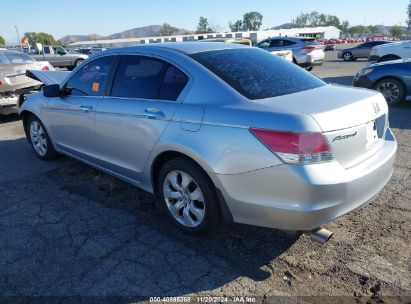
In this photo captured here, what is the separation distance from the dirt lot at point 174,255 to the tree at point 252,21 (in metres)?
161

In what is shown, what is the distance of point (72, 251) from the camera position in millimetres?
3102

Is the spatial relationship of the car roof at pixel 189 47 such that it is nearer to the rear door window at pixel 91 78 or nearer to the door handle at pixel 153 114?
the rear door window at pixel 91 78

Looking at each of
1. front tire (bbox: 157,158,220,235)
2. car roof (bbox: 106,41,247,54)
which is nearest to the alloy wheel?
front tire (bbox: 157,158,220,235)

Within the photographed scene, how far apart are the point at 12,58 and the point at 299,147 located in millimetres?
8518

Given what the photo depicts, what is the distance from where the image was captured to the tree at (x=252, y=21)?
513 feet

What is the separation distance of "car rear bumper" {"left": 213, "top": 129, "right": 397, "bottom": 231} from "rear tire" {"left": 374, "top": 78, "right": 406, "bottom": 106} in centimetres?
614

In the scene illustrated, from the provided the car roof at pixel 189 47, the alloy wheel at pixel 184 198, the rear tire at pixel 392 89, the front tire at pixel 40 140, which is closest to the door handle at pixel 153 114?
the alloy wheel at pixel 184 198

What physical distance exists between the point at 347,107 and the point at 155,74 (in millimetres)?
1761

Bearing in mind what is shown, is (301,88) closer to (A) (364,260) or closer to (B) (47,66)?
(A) (364,260)

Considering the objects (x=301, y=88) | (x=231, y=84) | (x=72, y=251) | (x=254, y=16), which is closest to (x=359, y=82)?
(x=301, y=88)

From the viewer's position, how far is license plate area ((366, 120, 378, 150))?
2.84 meters

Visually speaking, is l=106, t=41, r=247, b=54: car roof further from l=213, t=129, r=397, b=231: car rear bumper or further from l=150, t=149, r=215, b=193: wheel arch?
l=213, t=129, r=397, b=231: car rear bumper

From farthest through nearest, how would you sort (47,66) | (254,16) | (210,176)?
(254,16)
(47,66)
(210,176)

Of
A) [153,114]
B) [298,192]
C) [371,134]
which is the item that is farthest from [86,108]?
[371,134]
